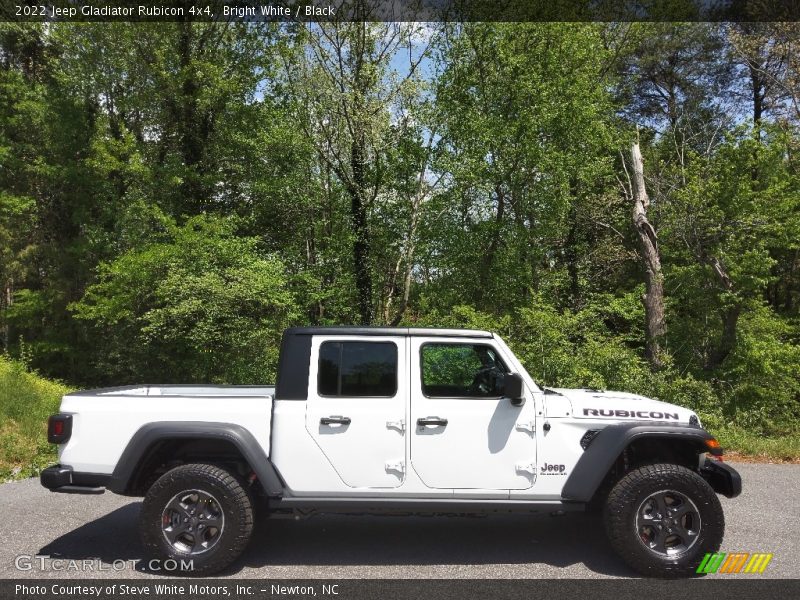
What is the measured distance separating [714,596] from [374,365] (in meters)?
2.80

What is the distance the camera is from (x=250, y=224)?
20.6 metres

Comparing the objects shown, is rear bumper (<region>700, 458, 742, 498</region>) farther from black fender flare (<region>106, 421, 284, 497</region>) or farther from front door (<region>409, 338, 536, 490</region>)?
black fender flare (<region>106, 421, 284, 497</region>)

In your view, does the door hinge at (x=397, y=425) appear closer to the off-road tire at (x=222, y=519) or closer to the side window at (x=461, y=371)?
the side window at (x=461, y=371)

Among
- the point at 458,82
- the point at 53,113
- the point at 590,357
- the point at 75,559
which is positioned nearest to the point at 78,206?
the point at 53,113

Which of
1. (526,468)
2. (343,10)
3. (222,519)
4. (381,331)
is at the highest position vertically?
(343,10)

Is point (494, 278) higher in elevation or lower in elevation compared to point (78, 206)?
lower

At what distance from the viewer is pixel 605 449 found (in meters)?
4.79

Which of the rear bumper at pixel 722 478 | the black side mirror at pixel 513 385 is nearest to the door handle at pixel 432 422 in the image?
the black side mirror at pixel 513 385

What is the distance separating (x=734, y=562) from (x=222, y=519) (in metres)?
3.84

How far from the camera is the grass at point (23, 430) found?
8.70 metres

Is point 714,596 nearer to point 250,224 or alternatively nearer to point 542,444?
point 542,444

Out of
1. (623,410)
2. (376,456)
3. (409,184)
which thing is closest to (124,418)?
(376,456)

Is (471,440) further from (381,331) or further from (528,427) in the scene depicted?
(381,331)

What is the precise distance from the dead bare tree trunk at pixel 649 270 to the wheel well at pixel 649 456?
38.4ft
